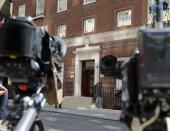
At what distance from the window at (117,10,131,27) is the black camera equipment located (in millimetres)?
15004

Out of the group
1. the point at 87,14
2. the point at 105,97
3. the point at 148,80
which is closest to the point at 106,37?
the point at 87,14

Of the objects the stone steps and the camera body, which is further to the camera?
the stone steps

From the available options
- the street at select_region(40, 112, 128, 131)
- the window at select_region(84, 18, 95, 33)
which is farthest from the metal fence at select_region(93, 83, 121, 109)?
the street at select_region(40, 112, 128, 131)

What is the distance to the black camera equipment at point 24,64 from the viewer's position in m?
2.41

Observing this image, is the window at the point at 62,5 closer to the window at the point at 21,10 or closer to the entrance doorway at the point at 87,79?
the window at the point at 21,10

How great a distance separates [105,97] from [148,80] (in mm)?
15306

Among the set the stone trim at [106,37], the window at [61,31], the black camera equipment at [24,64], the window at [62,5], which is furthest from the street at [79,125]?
the window at [62,5]

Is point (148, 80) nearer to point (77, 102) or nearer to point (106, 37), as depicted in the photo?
point (77, 102)

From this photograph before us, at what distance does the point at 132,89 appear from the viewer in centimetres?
216

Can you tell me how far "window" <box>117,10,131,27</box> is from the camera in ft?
56.5

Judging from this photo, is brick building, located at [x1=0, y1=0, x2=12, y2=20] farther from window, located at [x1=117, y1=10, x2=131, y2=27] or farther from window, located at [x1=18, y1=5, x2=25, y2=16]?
window, located at [x1=117, y1=10, x2=131, y2=27]

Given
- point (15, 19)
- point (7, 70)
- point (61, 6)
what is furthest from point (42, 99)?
point (61, 6)

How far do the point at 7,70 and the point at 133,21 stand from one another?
1525 centimetres

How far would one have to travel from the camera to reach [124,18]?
17.5 meters
